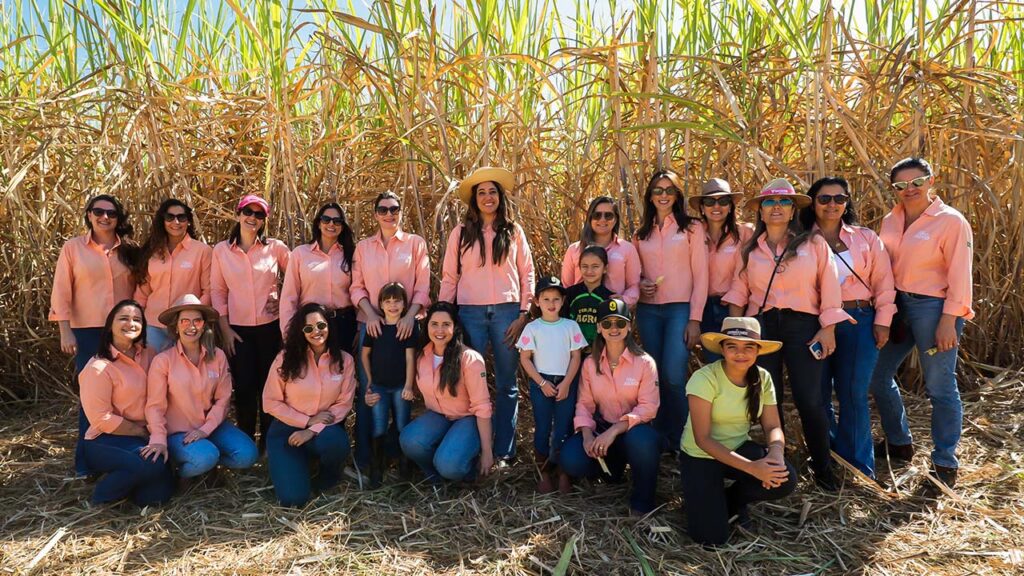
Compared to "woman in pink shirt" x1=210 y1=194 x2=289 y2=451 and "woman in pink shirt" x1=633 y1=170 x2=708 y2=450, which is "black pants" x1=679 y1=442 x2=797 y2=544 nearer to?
"woman in pink shirt" x1=633 y1=170 x2=708 y2=450

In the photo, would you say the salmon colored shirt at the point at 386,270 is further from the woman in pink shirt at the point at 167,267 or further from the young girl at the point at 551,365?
the woman in pink shirt at the point at 167,267

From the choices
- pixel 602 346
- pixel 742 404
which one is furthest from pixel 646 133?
pixel 742 404

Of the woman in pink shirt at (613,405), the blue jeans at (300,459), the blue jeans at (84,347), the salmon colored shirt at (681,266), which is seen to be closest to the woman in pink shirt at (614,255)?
the salmon colored shirt at (681,266)

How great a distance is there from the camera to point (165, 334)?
359 cm

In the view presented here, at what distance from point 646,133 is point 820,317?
1.53 metres

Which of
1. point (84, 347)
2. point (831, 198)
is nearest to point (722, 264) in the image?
point (831, 198)

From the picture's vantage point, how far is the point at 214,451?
3211mm

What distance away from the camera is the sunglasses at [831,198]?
3000mm

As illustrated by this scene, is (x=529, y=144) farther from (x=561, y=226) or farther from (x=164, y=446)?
(x=164, y=446)

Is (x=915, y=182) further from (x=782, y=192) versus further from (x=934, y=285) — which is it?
(x=782, y=192)

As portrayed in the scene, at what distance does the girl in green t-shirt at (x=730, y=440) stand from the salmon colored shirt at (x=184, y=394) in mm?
2322

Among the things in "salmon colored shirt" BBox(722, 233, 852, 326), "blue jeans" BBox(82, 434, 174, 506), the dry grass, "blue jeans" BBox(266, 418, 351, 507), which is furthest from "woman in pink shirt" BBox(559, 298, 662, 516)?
"blue jeans" BBox(82, 434, 174, 506)

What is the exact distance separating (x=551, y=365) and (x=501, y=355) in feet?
0.97

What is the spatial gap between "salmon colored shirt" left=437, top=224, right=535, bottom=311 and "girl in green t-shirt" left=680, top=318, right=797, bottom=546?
1049 mm
